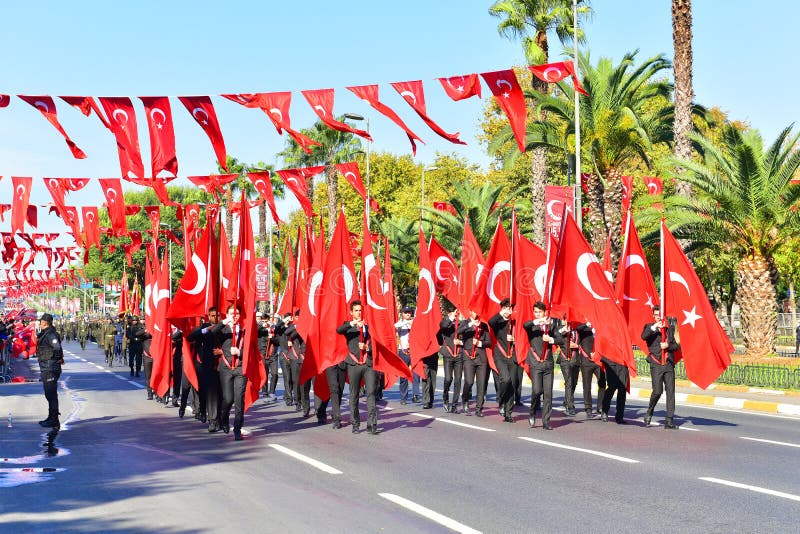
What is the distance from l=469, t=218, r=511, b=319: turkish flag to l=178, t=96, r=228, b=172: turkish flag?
4.85 meters

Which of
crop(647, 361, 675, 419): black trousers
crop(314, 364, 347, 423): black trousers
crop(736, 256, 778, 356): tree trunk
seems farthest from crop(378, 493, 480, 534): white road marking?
crop(736, 256, 778, 356): tree trunk

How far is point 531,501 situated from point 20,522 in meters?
4.20

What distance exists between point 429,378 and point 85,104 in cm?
780

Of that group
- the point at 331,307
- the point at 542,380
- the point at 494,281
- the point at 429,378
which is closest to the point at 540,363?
the point at 542,380

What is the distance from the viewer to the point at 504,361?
15852mm

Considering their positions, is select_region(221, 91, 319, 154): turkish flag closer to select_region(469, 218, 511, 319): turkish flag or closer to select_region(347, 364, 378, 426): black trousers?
Answer: select_region(469, 218, 511, 319): turkish flag

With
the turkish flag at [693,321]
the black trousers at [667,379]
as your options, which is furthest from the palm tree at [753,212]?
the black trousers at [667,379]

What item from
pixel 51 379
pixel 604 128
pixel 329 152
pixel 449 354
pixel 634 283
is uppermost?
pixel 329 152

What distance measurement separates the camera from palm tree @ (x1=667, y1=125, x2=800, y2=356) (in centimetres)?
2386

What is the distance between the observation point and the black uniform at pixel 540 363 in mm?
14531

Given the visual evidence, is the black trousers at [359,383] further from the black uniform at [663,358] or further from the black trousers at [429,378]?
the black uniform at [663,358]

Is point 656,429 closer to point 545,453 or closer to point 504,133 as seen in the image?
point 545,453

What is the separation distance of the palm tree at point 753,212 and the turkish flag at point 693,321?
30.2 ft

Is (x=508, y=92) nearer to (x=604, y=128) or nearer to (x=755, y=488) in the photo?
(x=755, y=488)
